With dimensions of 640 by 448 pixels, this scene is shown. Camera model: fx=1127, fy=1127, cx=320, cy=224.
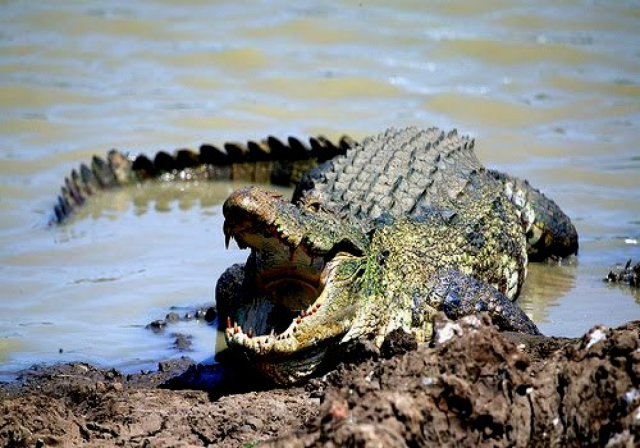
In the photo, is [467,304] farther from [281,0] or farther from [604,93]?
[281,0]

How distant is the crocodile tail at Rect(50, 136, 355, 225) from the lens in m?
9.73

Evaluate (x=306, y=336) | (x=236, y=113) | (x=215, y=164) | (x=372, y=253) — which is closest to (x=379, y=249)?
(x=372, y=253)

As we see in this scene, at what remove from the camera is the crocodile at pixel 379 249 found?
4.96 meters

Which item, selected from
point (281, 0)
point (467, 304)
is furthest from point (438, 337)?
point (281, 0)

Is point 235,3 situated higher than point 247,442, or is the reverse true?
point 235,3

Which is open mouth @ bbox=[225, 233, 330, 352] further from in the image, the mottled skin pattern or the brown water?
the brown water

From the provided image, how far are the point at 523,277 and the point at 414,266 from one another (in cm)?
135

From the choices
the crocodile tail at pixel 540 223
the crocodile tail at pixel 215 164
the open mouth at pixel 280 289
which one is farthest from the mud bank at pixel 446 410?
the crocodile tail at pixel 215 164

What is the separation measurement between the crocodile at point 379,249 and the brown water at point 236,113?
1.53 ft

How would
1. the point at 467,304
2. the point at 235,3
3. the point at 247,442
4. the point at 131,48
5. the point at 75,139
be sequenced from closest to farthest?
the point at 247,442
the point at 467,304
the point at 75,139
the point at 131,48
the point at 235,3

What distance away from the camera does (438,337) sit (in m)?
3.76

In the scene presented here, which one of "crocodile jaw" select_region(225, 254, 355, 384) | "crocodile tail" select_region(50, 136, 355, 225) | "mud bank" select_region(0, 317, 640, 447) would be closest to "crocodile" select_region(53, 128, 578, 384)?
"crocodile jaw" select_region(225, 254, 355, 384)

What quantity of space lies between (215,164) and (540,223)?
3.80m

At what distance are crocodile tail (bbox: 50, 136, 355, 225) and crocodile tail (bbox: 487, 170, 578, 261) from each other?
2.49 meters
